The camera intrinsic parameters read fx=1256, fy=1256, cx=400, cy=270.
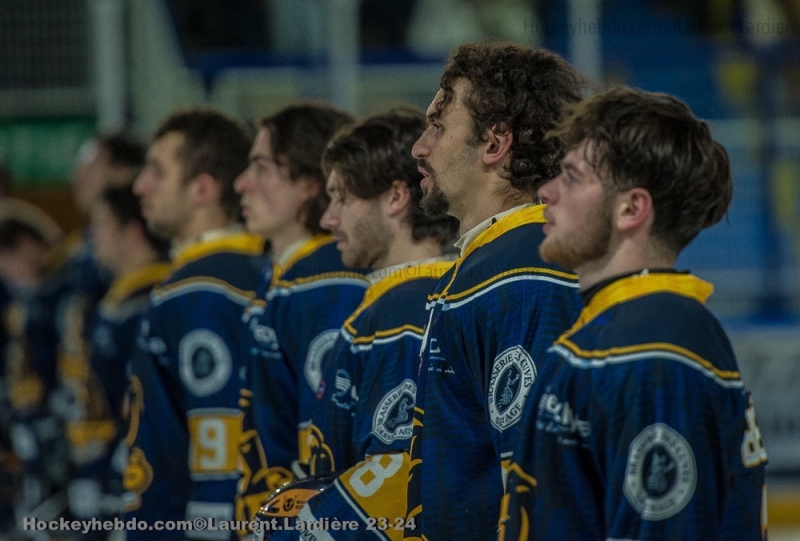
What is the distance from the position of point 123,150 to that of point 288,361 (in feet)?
11.2

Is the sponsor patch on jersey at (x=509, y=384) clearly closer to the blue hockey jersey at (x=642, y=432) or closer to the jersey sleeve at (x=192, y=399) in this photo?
the blue hockey jersey at (x=642, y=432)

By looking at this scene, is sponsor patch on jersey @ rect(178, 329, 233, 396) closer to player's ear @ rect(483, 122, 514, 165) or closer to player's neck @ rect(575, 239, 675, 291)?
player's ear @ rect(483, 122, 514, 165)

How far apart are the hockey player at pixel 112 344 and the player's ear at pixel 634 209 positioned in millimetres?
3506

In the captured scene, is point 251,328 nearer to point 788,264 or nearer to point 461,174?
point 461,174

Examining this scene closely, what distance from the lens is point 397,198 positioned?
307 centimetres

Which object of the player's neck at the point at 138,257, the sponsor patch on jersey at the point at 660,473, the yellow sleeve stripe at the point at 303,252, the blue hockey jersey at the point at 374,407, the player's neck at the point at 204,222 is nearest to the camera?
the sponsor patch on jersey at the point at 660,473

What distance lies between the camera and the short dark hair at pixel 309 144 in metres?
3.69

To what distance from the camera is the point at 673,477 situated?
178 cm

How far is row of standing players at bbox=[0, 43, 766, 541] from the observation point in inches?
72.6

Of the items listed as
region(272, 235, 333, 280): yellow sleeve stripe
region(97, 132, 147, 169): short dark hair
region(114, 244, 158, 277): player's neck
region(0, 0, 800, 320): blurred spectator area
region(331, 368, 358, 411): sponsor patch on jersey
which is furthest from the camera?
region(0, 0, 800, 320): blurred spectator area

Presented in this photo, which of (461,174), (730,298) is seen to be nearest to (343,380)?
(461,174)

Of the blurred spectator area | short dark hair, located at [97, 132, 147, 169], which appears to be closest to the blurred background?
the blurred spectator area

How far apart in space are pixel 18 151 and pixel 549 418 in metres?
7.86

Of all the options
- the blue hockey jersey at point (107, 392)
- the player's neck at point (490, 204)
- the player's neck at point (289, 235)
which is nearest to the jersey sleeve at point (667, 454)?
the player's neck at point (490, 204)
